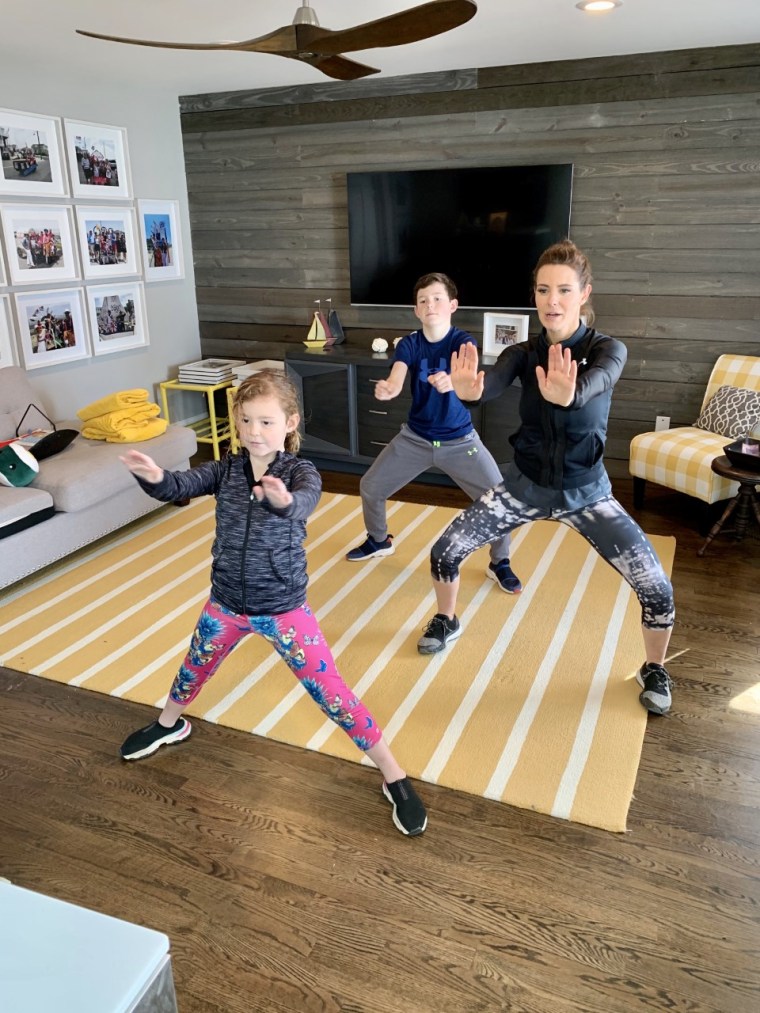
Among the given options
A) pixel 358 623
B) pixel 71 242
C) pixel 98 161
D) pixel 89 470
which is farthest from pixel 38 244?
pixel 358 623

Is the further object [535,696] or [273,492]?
[535,696]

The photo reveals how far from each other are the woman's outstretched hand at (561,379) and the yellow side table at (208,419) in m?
3.49

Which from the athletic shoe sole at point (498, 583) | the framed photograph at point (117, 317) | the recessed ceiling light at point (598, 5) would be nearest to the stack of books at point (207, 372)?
the framed photograph at point (117, 317)

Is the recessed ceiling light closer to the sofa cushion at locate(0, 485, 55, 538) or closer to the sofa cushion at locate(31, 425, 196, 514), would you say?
the sofa cushion at locate(31, 425, 196, 514)

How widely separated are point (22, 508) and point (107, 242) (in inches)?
87.7

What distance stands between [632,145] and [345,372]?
2005 millimetres

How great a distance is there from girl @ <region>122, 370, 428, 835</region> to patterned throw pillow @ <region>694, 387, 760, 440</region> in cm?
281

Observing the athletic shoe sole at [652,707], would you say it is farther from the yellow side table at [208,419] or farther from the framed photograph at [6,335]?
the framed photograph at [6,335]

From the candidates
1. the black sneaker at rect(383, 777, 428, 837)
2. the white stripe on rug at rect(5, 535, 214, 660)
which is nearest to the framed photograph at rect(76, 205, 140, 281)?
the white stripe on rug at rect(5, 535, 214, 660)

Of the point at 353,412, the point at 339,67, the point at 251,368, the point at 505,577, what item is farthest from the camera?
the point at 251,368

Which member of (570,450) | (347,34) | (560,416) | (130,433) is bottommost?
(130,433)

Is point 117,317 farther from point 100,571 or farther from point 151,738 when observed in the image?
point 151,738

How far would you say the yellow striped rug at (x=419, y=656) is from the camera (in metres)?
2.27

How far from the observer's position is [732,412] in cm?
399
